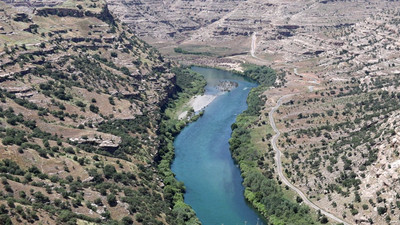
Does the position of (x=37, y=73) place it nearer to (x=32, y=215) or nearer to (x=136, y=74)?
(x=136, y=74)

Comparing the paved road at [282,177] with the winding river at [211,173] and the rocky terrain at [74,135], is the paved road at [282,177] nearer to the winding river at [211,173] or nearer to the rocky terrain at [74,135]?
the winding river at [211,173]

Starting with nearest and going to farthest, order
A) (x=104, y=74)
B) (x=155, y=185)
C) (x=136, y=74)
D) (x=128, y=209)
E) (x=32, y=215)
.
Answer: (x=32, y=215) < (x=128, y=209) < (x=155, y=185) < (x=104, y=74) < (x=136, y=74)

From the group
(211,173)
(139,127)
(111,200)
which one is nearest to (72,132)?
(139,127)

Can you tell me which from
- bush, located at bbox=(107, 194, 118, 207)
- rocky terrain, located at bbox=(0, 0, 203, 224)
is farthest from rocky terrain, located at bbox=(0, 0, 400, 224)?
bush, located at bbox=(107, 194, 118, 207)

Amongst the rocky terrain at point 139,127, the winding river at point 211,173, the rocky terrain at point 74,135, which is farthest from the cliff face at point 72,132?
the winding river at point 211,173

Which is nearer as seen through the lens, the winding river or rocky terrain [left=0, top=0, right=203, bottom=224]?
rocky terrain [left=0, top=0, right=203, bottom=224]

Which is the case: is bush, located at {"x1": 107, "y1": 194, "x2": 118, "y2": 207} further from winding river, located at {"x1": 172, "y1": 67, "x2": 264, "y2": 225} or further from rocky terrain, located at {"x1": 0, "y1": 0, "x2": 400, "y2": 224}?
winding river, located at {"x1": 172, "y1": 67, "x2": 264, "y2": 225}

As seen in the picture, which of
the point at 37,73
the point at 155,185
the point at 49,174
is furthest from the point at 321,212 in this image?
the point at 37,73
